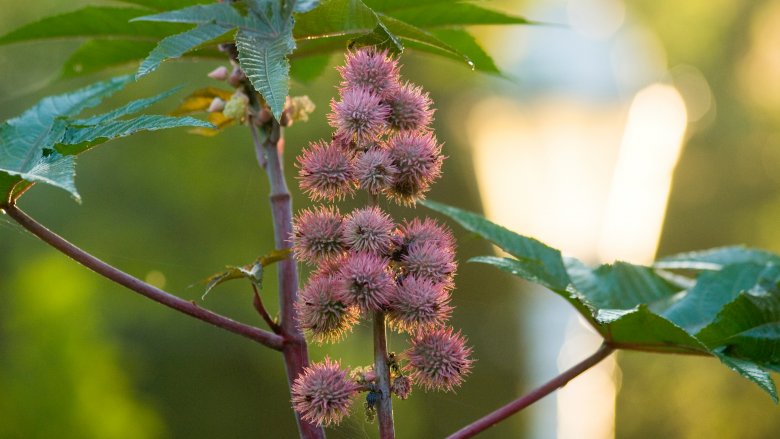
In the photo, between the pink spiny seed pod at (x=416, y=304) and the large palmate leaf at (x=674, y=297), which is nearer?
the pink spiny seed pod at (x=416, y=304)

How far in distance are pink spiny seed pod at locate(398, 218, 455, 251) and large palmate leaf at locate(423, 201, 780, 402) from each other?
0.24 feet

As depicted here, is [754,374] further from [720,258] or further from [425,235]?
[720,258]

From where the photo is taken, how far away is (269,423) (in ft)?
15.6

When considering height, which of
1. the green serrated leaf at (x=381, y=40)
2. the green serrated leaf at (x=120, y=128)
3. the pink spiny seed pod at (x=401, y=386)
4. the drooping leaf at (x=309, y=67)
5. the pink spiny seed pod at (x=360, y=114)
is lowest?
the pink spiny seed pod at (x=401, y=386)

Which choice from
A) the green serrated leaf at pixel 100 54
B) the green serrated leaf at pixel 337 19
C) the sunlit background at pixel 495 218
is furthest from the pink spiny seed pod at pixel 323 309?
the sunlit background at pixel 495 218

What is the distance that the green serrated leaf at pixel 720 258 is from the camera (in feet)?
3.53

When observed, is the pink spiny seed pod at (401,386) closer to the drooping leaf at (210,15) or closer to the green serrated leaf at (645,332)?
the green serrated leaf at (645,332)

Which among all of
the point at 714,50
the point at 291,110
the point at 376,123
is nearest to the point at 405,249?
the point at 376,123

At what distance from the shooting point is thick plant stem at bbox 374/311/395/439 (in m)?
0.62

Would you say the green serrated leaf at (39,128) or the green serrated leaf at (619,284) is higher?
the green serrated leaf at (39,128)

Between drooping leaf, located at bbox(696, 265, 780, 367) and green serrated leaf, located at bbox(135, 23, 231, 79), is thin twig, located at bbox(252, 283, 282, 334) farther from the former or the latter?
drooping leaf, located at bbox(696, 265, 780, 367)

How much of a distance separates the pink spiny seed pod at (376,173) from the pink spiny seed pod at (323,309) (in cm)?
7

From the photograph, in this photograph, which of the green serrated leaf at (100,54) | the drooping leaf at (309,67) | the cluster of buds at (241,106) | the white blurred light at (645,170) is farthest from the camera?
the white blurred light at (645,170)

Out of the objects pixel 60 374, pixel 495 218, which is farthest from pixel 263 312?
pixel 495 218
